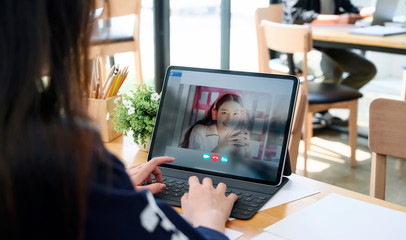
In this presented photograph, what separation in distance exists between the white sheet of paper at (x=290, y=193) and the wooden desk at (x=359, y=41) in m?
1.95

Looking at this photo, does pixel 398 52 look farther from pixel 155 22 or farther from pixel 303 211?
pixel 303 211

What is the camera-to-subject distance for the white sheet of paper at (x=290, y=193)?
1.04 m

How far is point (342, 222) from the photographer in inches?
37.1

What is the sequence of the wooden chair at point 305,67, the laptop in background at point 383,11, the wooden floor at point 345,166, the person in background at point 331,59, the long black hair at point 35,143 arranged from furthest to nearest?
1. the person in background at point 331,59
2. the laptop in background at point 383,11
3. the wooden floor at point 345,166
4. the wooden chair at point 305,67
5. the long black hair at point 35,143

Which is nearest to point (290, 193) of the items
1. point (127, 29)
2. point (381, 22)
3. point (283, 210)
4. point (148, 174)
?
point (283, 210)

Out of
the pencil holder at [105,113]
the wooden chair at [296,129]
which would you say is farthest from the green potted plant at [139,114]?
the wooden chair at [296,129]

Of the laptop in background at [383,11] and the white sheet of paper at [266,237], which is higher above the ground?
the laptop in background at [383,11]

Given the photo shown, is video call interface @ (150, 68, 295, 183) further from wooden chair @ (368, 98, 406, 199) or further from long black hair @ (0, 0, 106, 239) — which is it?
long black hair @ (0, 0, 106, 239)

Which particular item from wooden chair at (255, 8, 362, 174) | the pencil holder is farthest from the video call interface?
wooden chair at (255, 8, 362, 174)

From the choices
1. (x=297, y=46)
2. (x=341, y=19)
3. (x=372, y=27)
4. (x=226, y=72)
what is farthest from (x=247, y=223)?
(x=341, y=19)

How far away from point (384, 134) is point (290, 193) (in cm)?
36

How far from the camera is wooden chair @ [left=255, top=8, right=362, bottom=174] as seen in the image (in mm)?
2680

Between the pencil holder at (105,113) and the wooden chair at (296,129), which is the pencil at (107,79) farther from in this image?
the wooden chair at (296,129)

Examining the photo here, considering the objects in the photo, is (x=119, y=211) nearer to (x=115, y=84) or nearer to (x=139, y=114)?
(x=139, y=114)
